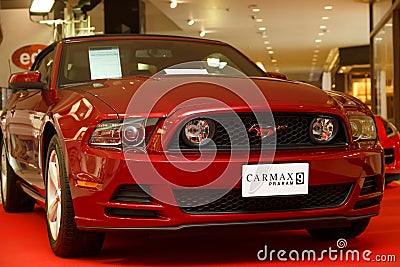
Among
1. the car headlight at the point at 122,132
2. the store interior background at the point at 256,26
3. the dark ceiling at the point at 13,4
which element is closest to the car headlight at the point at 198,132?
the car headlight at the point at 122,132

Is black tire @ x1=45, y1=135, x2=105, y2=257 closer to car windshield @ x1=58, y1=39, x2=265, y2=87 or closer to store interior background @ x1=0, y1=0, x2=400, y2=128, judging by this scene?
car windshield @ x1=58, y1=39, x2=265, y2=87

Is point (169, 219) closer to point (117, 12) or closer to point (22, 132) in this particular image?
point (22, 132)

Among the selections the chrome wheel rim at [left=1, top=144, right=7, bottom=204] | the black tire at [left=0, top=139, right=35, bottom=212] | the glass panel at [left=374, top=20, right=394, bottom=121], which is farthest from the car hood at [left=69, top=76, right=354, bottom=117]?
the glass panel at [left=374, top=20, right=394, bottom=121]

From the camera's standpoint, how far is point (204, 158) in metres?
3.11

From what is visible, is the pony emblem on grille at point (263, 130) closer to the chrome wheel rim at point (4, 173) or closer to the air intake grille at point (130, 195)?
the air intake grille at point (130, 195)

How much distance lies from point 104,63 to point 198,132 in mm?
1188

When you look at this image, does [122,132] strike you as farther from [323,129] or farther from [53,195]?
[323,129]

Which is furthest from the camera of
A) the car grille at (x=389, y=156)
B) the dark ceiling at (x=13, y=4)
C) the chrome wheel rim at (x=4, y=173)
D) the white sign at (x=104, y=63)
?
the dark ceiling at (x=13, y=4)

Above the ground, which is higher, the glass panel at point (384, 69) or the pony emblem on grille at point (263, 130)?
the glass panel at point (384, 69)

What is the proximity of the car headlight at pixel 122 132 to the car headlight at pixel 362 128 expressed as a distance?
2.87ft

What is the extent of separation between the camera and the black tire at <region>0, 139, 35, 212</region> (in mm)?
5309

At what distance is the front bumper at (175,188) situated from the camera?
10.1 feet

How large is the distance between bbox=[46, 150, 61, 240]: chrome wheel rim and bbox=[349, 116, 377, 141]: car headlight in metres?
1.25

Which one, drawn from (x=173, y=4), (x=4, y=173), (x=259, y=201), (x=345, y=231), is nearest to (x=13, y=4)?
(x=173, y=4)
